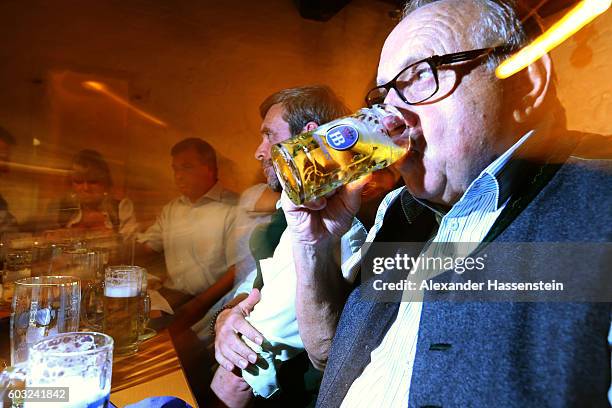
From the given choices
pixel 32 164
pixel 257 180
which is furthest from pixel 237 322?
pixel 32 164

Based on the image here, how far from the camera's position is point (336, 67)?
2.61m

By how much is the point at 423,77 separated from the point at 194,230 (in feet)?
6.46

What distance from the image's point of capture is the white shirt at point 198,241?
2.16 meters

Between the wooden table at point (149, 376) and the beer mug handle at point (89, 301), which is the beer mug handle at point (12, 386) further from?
the beer mug handle at point (89, 301)

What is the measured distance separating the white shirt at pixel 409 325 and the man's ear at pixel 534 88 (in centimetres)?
4

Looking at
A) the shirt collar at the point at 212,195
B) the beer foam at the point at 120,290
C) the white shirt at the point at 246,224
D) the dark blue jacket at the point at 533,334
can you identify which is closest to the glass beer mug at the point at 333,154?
the dark blue jacket at the point at 533,334

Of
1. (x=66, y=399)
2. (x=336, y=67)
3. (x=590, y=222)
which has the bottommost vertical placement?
(x=66, y=399)

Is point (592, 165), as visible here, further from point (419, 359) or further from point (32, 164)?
point (32, 164)

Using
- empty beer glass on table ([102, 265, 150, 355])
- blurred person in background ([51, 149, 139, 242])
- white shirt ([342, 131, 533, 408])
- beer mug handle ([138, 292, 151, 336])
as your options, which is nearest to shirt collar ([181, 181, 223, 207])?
blurred person in background ([51, 149, 139, 242])

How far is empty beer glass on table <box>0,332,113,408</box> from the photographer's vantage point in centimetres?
54

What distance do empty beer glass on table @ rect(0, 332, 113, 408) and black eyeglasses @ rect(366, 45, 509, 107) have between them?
2.06ft

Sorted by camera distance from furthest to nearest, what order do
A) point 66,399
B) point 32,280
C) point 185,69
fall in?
1. point 185,69
2. point 32,280
3. point 66,399

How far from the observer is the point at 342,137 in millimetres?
589

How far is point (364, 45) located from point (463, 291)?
2228mm
